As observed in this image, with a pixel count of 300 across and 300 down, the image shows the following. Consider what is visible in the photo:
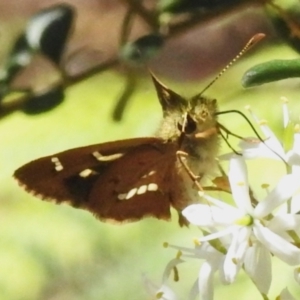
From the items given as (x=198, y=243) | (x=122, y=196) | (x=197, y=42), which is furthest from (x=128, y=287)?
(x=197, y=42)

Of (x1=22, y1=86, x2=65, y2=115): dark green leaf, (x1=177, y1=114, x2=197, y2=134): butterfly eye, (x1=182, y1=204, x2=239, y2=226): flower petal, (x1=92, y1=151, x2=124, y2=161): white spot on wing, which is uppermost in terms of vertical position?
(x1=177, y1=114, x2=197, y2=134): butterfly eye

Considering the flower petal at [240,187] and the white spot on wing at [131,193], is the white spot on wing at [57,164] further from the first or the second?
the flower petal at [240,187]

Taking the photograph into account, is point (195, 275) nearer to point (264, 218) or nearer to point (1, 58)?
point (264, 218)

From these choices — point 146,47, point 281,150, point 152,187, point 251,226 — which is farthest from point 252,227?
point 146,47

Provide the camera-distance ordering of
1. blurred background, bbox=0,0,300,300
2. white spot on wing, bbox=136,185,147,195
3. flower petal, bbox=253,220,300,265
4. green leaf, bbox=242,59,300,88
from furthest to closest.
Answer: blurred background, bbox=0,0,300,300 → white spot on wing, bbox=136,185,147,195 → green leaf, bbox=242,59,300,88 → flower petal, bbox=253,220,300,265

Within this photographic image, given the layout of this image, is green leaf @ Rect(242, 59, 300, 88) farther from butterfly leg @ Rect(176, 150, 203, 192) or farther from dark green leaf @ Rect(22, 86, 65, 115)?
dark green leaf @ Rect(22, 86, 65, 115)

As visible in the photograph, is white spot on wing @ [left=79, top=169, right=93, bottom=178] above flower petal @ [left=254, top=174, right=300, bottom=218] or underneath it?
underneath

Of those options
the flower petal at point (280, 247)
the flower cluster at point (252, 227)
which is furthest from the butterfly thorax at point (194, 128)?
the flower petal at point (280, 247)

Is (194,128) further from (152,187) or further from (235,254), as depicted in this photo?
(235,254)

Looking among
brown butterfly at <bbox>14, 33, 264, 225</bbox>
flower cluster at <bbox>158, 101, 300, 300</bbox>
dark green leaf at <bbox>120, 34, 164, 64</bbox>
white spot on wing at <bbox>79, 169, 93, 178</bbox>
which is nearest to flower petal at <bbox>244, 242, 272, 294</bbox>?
flower cluster at <bbox>158, 101, 300, 300</bbox>
